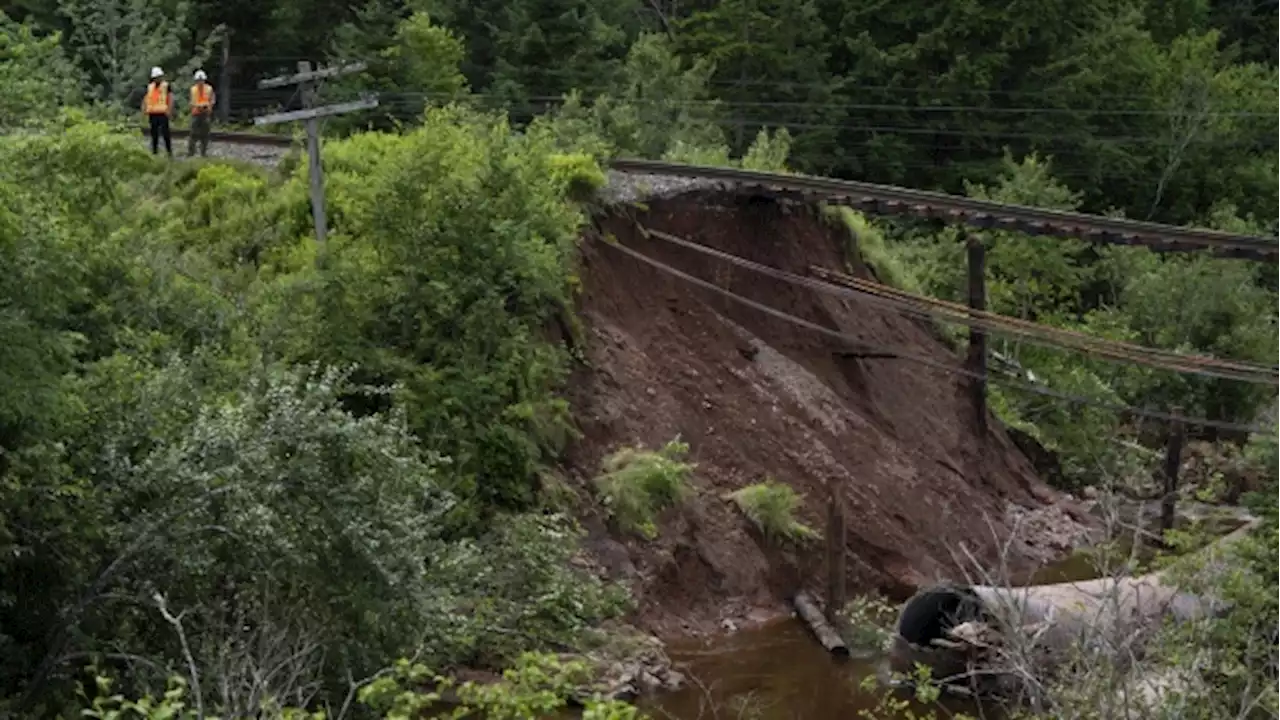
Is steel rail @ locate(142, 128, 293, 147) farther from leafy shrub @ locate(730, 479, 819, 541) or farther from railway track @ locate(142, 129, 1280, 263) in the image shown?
leafy shrub @ locate(730, 479, 819, 541)

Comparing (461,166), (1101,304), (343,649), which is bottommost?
(1101,304)

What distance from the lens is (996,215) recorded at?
25516mm

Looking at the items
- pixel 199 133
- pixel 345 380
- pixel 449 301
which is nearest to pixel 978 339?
pixel 449 301

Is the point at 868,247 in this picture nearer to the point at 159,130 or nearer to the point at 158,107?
the point at 159,130

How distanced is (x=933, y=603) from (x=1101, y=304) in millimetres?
23350

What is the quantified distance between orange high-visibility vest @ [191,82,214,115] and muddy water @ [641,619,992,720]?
1118 centimetres

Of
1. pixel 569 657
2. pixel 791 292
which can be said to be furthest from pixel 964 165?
pixel 569 657

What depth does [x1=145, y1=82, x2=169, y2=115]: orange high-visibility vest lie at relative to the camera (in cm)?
2470

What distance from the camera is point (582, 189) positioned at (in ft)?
79.8

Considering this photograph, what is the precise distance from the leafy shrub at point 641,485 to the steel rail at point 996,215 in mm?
6424

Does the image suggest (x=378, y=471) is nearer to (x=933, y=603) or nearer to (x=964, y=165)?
(x=933, y=603)

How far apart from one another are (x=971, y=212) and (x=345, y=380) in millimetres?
13176

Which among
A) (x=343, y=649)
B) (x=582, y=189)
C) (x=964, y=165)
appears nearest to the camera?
(x=343, y=649)

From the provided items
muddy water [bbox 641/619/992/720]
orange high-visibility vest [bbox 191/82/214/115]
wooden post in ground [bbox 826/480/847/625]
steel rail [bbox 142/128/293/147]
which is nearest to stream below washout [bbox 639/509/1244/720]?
muddy water [bbox 641/619/992/720]
